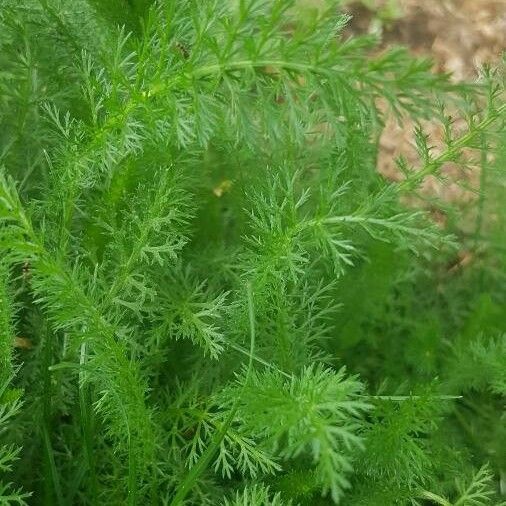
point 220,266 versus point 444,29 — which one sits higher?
point 220,266

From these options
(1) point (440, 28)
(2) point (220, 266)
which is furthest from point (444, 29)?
(2) point (220, 266)

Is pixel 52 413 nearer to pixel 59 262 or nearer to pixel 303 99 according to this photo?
pixel 59 262

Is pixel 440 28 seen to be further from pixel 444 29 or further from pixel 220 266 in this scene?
pixel 220 266

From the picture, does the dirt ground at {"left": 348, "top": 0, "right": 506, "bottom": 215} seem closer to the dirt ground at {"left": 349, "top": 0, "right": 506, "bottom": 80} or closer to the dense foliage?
the dirt ground at {"left": 349, "top": 0, "right": 506, "bottom": 80}

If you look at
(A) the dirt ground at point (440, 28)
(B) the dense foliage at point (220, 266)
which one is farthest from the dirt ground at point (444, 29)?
(B) the dense foliage at point (220, 266)

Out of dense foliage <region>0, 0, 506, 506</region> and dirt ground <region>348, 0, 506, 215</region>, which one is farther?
dirt ground <region>348, 0, 506, 215</region>

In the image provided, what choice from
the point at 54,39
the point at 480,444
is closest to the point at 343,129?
the point at 54,39

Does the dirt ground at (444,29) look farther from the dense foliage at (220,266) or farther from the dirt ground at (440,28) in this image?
the dense foliage at (220,266)

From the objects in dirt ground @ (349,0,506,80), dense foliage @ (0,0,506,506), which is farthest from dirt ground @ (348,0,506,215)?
dense foliage @ (0,0,506,506)
